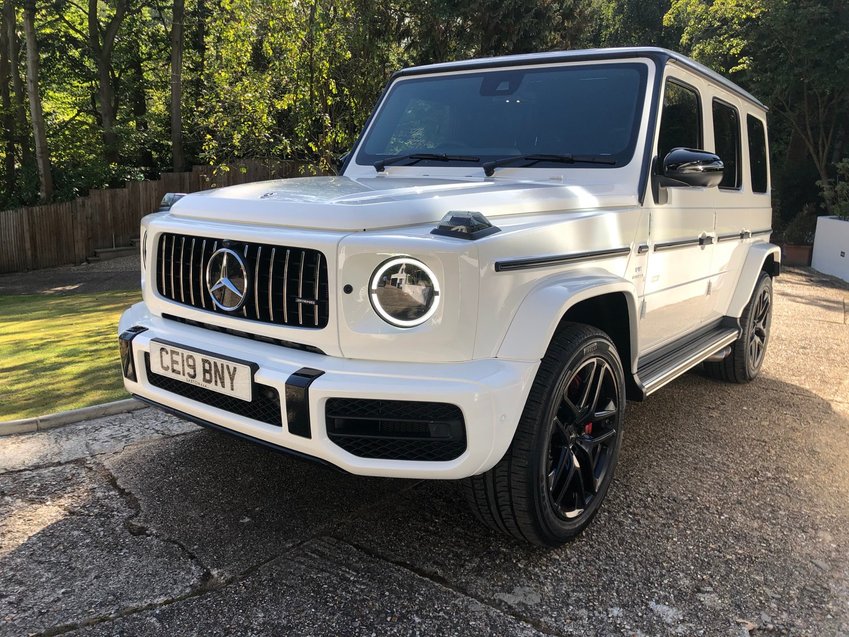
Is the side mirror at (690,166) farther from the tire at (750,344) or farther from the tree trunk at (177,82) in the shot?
the tree trunk at (177,82)

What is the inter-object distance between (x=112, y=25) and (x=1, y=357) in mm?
15573

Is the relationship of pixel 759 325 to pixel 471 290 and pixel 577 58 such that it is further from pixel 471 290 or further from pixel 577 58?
pixel 471 290

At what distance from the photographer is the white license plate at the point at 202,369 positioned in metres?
2.44

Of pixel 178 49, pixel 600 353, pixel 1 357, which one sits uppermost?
pixel 178 49

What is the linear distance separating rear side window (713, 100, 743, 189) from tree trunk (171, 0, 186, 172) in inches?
650

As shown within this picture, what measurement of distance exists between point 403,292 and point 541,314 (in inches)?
19.3

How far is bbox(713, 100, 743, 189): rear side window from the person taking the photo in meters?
4.28

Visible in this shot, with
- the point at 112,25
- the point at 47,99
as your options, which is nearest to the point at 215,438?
the point at 112,25

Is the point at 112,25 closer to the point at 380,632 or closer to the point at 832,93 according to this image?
the point at 832,93

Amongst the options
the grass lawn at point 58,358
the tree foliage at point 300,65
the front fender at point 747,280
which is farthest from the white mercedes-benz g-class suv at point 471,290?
the tree foliage at point 300,65

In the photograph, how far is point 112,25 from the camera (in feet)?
61.4

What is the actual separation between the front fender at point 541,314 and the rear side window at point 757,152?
3.11 m

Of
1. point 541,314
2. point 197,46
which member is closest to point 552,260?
point 541,314

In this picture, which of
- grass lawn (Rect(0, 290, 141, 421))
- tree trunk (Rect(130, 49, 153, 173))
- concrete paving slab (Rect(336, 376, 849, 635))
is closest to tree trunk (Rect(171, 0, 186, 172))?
tree trunk (Rect(130, 49, 153, 173))
